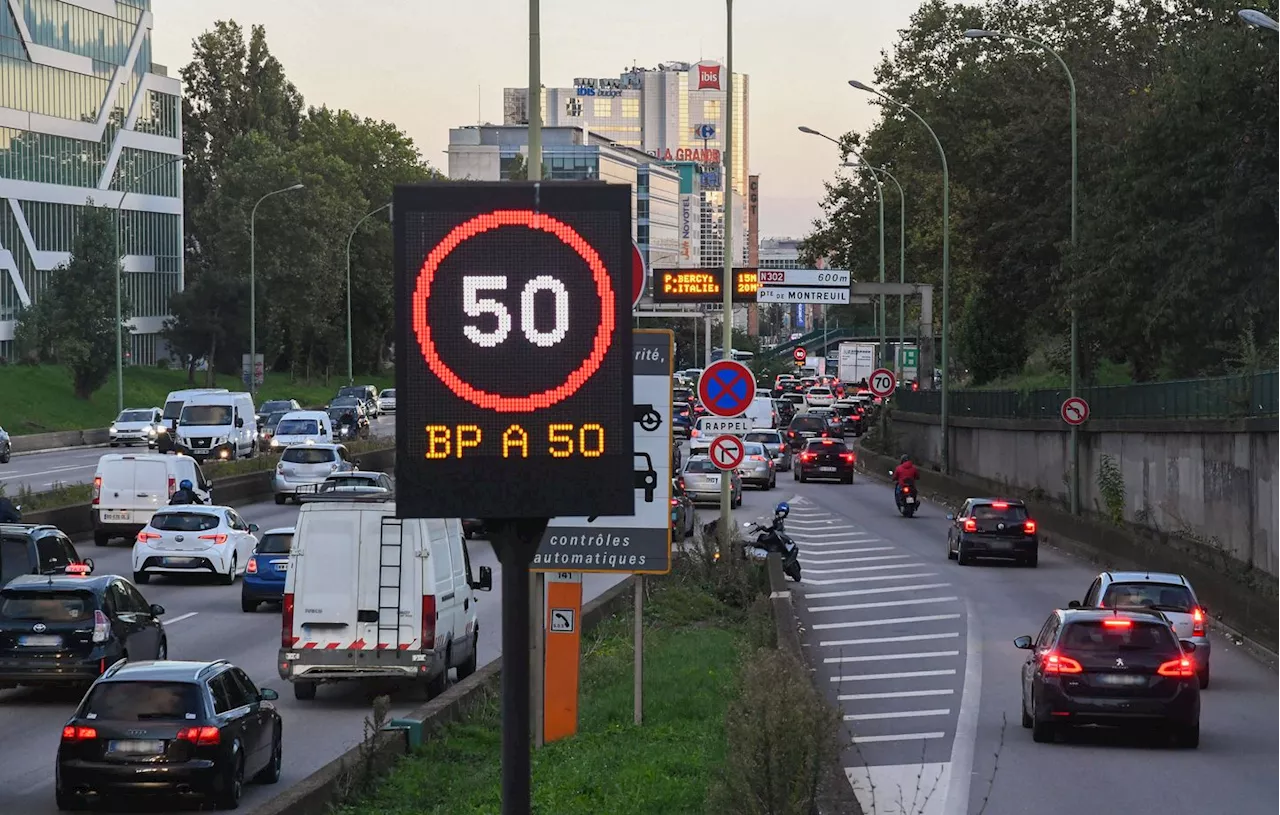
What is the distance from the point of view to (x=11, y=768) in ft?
58.5

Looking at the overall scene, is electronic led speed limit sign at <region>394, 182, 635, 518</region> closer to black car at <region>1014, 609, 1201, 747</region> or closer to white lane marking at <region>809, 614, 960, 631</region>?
black car at <region>1014, 609, 1201, 747</region>

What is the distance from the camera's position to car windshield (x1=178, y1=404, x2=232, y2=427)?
201 ft

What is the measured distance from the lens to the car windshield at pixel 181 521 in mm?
35719

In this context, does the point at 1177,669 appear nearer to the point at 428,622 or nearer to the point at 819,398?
the point at 428,622

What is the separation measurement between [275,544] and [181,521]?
460cm

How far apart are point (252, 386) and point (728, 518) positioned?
5429cm

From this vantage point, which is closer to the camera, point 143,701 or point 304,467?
point 143,701

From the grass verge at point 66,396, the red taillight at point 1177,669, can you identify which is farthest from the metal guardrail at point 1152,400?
the grass verge at point 66,396

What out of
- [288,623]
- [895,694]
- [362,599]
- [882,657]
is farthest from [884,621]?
[288,623]

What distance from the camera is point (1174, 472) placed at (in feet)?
131

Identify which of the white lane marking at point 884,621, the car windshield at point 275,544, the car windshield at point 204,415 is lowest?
the white lane marking at point 884,621

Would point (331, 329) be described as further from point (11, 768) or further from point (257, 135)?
point (11, 768)

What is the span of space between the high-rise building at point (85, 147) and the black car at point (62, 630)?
72483 millimetres

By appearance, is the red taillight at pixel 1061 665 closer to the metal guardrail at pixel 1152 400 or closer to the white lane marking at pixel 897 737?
the white lane marking at pixel 897 737
